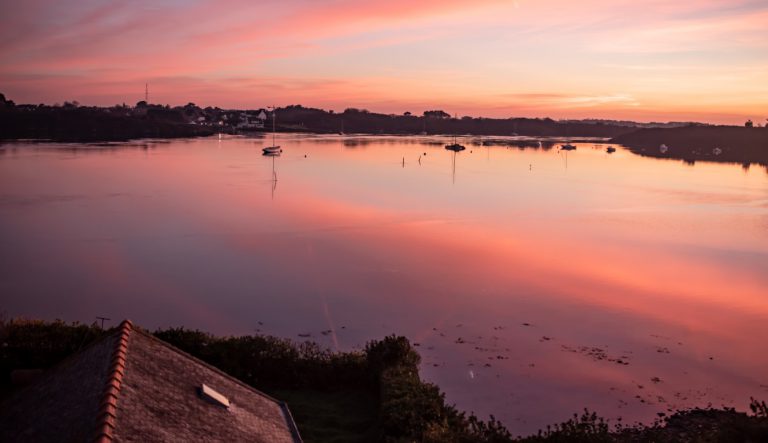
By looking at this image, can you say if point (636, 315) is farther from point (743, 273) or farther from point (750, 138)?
point (750, 138)

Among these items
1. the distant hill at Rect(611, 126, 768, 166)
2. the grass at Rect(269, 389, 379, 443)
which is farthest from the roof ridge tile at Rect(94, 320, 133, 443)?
the distant hill at Rect(611, 126, 768, 166)

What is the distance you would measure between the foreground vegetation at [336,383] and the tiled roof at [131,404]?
4909 millimetres

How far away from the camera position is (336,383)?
1806cm

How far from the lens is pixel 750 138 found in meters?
182

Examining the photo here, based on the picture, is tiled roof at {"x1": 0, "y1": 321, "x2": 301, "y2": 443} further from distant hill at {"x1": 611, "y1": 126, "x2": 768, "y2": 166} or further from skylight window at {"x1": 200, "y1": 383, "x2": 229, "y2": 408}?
distant hill at {"x1": 611, "y1": 126, "x2": 768, "y2": 166}

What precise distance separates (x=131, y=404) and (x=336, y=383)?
33.6 ft

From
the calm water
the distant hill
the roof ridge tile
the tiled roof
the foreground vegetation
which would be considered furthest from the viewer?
the distant hill

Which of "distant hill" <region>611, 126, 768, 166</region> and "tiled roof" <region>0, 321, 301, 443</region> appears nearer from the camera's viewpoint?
"tiled roof" <region>0, 321, 301, 443</region>

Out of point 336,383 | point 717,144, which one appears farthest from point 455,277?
point 717,144

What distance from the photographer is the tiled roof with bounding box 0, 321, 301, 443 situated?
308 inches

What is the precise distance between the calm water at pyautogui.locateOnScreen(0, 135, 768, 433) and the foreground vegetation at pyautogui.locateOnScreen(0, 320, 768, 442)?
65.9 inches

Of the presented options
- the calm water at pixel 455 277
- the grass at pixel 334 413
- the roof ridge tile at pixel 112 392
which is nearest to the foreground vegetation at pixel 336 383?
the grass at pixel 334 413

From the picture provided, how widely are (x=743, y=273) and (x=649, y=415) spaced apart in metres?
21.3

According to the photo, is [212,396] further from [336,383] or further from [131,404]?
[336,383]
